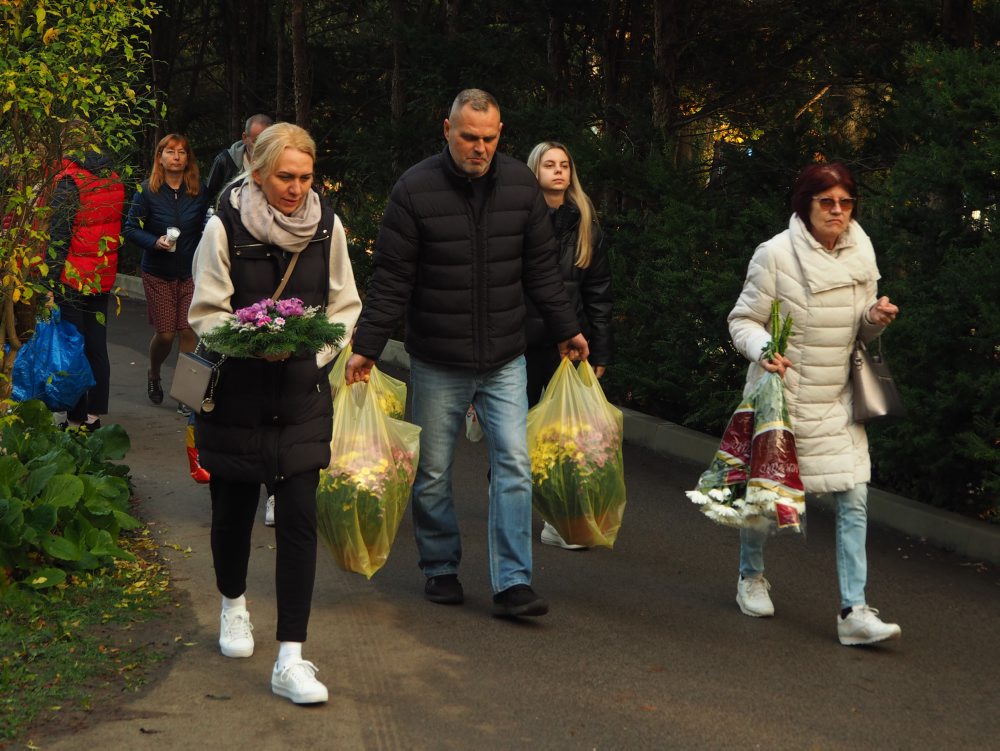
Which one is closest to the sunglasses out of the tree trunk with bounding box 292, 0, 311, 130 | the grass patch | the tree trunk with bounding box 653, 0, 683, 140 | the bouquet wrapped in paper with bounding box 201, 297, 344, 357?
the bouquet wrapped in paper with bounding box 201, 297, 344, 357

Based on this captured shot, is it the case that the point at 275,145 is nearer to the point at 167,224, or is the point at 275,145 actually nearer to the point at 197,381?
the point at 197,381

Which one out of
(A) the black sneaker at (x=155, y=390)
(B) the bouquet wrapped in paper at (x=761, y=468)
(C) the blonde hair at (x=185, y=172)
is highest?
(C) the blonde hair at (x=185, y=172)

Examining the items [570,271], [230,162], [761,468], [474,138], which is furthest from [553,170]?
[230,162]

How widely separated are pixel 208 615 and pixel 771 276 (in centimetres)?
261

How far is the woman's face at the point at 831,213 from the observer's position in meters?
5.74

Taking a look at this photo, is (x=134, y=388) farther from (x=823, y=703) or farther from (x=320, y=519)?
(x=823, y=703)

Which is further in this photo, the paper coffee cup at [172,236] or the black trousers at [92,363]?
the paper coffee cup at [172,236]

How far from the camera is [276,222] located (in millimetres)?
4945

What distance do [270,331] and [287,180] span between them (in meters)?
0.55

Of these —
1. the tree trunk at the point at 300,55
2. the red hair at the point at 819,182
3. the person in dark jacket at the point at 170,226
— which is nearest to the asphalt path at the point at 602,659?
the red hair at the point at 819,182

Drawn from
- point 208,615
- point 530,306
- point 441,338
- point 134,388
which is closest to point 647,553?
point 530,306

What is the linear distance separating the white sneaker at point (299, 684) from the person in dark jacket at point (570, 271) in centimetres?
243

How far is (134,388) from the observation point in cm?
1202

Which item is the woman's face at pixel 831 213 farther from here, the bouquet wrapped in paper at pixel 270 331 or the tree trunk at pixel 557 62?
the tree trunk at pixel 557 62
